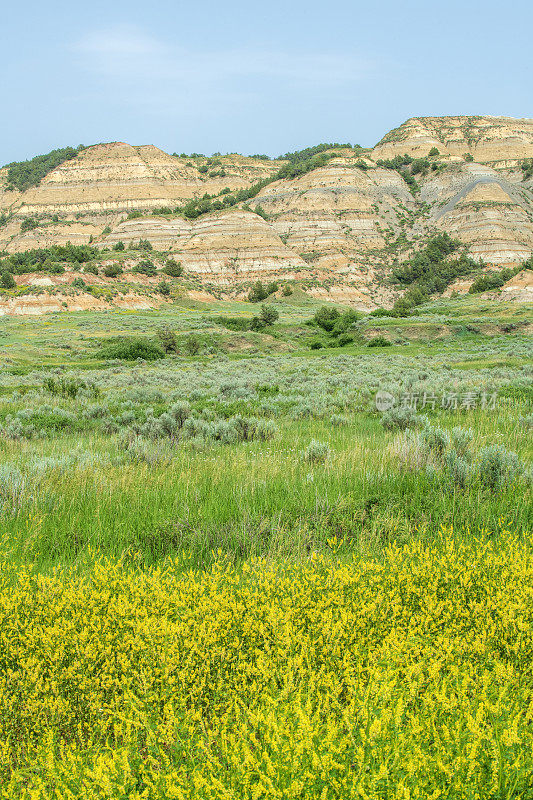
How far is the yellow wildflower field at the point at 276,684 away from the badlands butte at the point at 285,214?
72339mm

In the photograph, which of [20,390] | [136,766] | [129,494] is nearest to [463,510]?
[129,494]

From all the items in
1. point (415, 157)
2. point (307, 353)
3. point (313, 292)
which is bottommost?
point (307, 353)

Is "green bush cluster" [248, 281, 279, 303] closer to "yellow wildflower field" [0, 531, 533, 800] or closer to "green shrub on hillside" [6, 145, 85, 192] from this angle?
"yellow wildflower field" [0, 531, 533, 800]

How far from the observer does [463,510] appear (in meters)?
5.18

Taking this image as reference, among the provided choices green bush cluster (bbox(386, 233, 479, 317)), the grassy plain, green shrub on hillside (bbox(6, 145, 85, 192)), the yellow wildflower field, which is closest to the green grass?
the grassy plain

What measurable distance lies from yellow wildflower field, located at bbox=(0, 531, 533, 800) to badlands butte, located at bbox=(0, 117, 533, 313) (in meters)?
72.3

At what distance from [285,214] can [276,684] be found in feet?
426

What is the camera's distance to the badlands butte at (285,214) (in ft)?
325

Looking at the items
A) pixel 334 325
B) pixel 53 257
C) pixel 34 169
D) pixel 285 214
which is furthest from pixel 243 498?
pixel 34 169

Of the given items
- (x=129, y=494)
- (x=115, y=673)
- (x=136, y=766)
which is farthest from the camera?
(x=129, y=494)

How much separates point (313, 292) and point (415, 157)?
85.9 m

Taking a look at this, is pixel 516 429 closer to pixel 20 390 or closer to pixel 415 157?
pixel 20 390

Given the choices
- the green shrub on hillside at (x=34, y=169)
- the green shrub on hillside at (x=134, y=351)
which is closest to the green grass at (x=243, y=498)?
the green shrub on hillside at (x=134, y=351)

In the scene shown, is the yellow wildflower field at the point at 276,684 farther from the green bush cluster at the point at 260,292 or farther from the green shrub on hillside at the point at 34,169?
the green shrub on hillside at the point at 34,169
